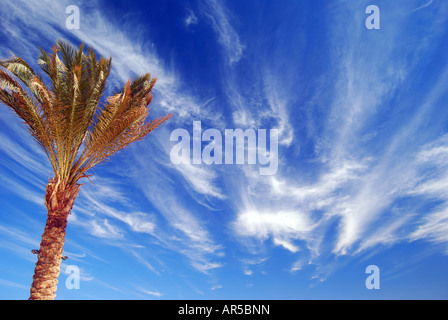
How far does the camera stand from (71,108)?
35.5 feet

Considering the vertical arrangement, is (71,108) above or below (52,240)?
above

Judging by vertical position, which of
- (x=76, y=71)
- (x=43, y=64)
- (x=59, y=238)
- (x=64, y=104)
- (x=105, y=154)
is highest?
(x=43, y=64)

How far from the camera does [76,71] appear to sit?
1032 cm

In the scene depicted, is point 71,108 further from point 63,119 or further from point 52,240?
point 52,240

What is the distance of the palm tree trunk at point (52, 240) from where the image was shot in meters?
10.3

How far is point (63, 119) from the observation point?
11008 millimetres

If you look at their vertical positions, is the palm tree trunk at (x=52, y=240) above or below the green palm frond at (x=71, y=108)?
below

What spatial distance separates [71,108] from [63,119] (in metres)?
0.59

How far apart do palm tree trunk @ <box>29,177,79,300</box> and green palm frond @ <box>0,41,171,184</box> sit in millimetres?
593

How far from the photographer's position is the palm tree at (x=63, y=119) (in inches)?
415

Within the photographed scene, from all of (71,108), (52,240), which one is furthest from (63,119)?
(52,240)
